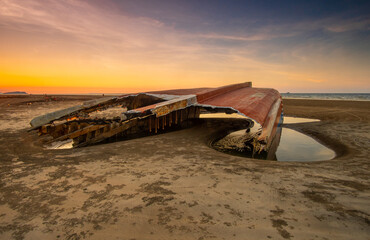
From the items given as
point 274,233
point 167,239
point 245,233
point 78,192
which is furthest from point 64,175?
point 274,233

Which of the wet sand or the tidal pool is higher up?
the wet sand

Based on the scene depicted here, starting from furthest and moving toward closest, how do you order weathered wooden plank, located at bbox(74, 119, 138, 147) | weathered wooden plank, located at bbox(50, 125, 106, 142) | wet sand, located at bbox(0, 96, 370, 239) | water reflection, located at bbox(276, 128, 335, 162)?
weathered wooden plank, located at bbox(74, 119, 138, 147), weathered wooden plank, located at bbox(50, 125, 106, 142), water reflection, located at bbox(276, 128, 335, 162), wet sand, located at bbox(0, 96, 370, 239)

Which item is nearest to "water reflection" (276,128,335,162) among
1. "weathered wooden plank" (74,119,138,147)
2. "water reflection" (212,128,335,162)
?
"water reflection" (212,128,335,162)

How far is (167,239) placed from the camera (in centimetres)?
183

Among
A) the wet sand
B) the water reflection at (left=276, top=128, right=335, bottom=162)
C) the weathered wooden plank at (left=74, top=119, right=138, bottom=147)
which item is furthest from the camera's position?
the weathered wooden plank at (left=74, top=119, right=138, bottom=147)

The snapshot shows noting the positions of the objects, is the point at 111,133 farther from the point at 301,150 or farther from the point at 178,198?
the point at 301,150

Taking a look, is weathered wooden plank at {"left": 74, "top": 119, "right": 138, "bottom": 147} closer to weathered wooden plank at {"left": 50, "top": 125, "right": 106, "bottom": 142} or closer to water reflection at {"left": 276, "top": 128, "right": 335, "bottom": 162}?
weathered wooden plank at {"left": 50, "top": 125, "right": 106, "bottom": 142}

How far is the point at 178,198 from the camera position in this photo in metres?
2.55

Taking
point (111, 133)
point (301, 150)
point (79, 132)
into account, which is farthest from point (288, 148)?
point (79, 132)

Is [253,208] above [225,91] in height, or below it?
below

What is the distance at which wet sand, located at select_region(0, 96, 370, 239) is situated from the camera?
1946 mm

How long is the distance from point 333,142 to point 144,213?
24.9 feet

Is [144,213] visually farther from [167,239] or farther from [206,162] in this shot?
[206,162]

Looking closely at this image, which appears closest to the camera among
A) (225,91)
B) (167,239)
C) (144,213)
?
(167,239)
